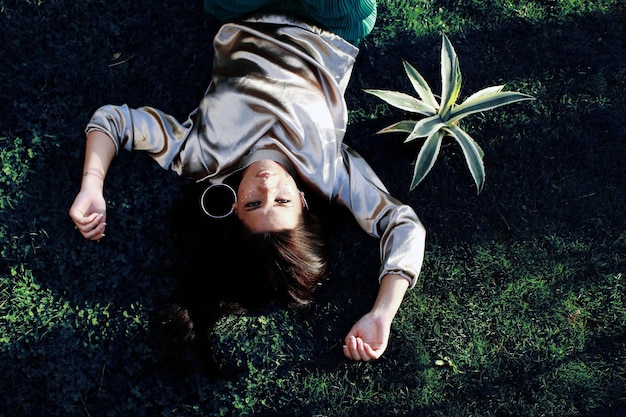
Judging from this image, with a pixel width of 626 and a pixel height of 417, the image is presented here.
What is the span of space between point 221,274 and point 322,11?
1763 mm

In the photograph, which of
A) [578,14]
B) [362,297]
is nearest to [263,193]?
[362,297]

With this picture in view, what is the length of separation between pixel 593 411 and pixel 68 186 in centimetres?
376

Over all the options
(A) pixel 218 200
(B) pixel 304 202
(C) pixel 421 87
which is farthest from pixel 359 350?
(C) pixel 421 87

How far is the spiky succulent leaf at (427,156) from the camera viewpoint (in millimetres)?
3615

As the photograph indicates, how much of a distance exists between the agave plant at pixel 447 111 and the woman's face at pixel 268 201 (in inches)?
30.4

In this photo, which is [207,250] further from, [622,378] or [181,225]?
[622,378]

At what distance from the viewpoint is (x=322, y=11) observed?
3.69m

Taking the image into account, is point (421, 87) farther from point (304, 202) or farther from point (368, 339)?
point (368, 339)

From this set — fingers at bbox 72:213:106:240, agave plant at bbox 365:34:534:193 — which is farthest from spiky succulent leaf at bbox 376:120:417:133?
fingers at bbox 72:213:106:240

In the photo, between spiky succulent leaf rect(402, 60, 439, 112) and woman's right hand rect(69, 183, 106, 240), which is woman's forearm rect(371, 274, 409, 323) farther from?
woman's right hand rect(69, 183, 106, 240)

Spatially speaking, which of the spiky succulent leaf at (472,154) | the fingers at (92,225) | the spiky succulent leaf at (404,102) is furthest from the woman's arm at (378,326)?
the fingers at (92,225)

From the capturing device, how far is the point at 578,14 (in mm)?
4379

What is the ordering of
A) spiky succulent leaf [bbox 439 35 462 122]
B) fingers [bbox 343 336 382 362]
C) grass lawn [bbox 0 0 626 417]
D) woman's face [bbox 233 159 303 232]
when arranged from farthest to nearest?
1. grass lawn [bbox 0 0 626 417]
2. spiky succulent leaf [bbox 439 35 462 122]
3. fingers [bbox 343 336 382 362]
4. woman's face [bbox 233 159 303 232]

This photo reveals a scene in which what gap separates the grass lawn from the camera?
3697mm
